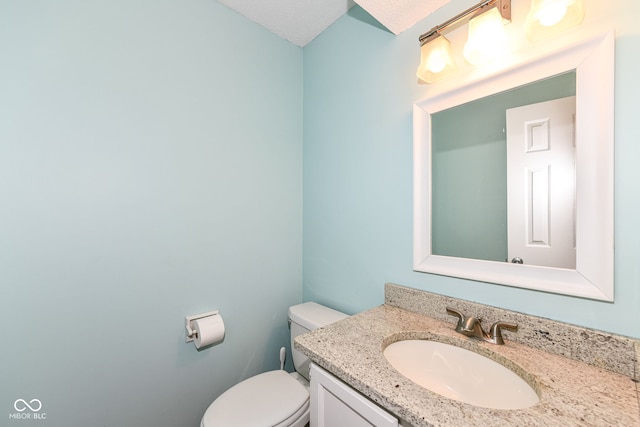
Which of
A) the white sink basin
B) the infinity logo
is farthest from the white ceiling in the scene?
the infinity logo

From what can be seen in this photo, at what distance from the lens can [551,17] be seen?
2.33ft

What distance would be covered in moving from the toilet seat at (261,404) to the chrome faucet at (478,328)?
75 centimetres

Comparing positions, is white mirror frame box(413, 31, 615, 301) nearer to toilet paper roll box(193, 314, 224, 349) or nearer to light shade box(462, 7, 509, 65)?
light shade box(462, 7, 509, 65)

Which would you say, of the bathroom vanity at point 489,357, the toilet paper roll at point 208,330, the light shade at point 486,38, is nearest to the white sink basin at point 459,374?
the bathroom vanity at point 489,357

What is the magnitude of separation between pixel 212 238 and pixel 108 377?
0.69 m

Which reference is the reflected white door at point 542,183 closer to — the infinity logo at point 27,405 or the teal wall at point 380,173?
the teal wall at point 380,173

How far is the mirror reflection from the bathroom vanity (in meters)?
0.22

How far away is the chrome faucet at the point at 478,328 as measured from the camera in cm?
80

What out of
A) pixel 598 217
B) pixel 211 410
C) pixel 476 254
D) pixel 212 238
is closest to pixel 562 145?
pixel 598 217

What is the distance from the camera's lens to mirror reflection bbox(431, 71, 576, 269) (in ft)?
2.51

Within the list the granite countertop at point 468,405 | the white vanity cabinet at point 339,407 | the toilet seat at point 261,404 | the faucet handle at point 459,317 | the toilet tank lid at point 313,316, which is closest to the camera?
the granite countertop at point 468,405

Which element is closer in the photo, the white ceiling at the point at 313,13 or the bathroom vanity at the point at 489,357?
the bathroom vanity at the point at 489,357

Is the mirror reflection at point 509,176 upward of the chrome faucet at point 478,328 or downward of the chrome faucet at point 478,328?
upward

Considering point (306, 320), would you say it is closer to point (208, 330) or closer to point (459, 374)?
point (208, 330)
